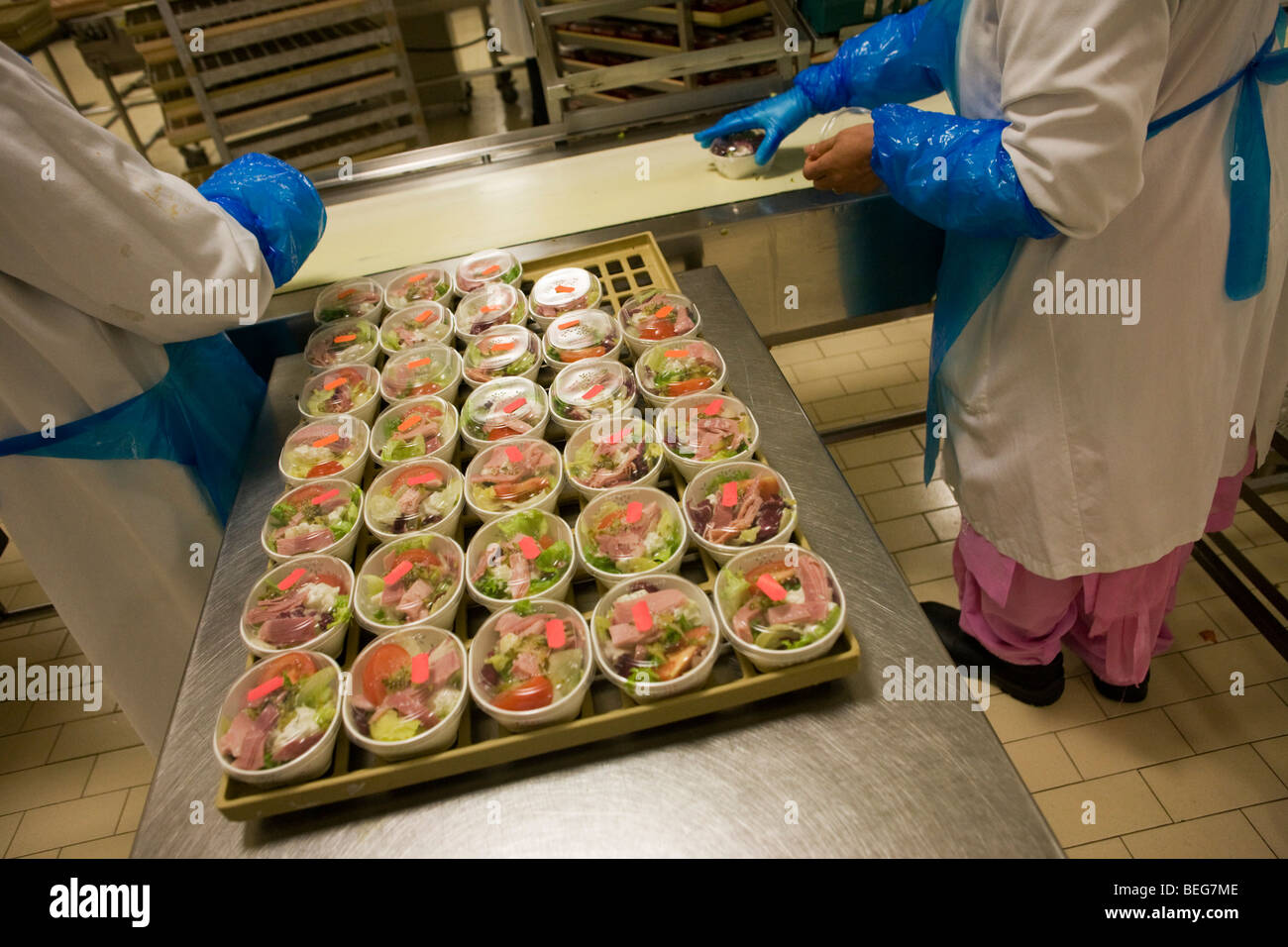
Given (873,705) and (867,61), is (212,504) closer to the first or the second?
(873,705)

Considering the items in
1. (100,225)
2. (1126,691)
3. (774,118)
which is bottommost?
(1126,691)

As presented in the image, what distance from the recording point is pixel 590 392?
178 centimetres

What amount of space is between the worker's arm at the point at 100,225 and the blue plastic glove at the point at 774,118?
144cm

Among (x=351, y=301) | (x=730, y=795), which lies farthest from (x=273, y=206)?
(x=730, y=795)

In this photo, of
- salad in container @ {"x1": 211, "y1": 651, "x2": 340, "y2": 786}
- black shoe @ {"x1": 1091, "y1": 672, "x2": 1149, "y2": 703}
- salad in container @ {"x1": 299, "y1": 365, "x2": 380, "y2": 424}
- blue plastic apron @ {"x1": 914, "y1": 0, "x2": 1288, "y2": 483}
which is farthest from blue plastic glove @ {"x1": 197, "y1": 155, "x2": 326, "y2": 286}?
black shoe @ {"x1": 1091, "y1": 672, "x2": 1149, "y2": 703}

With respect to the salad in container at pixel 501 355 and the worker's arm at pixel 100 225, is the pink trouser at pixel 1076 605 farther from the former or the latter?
the worker's arm at pixel 100 225

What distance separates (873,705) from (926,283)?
1.70 m

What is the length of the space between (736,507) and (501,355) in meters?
0.80

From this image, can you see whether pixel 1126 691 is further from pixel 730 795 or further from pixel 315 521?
pixel 315 521

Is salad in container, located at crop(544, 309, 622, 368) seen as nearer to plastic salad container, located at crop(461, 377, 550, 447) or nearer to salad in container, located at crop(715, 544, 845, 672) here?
plastic salad container, located at crop(461, 377, 550, 447)

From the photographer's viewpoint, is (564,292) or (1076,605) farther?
(1076,605)

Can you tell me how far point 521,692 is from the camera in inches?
47.0
